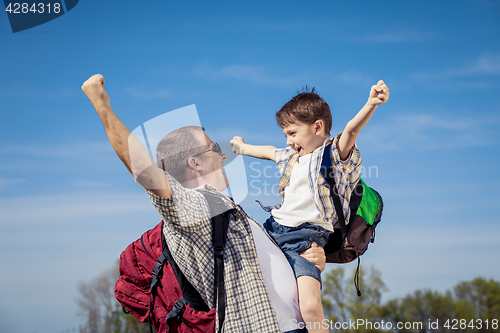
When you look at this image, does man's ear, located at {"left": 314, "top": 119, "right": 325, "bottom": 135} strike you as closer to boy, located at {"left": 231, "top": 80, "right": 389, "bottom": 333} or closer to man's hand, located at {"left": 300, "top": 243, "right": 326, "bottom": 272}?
boy, located at {"left": 231, "top": 80, "right": 389, "bottom": 333}

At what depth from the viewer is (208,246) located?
2.83 m

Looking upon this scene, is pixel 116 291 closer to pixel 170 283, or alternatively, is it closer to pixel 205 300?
pixel 170 283

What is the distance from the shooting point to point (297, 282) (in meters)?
3.26

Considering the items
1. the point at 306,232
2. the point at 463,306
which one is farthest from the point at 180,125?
the point at 463,306

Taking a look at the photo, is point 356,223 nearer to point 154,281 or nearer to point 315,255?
point 315,255

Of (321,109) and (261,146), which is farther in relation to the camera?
(261,146)

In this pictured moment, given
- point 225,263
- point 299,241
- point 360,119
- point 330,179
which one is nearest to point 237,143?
point 330,179

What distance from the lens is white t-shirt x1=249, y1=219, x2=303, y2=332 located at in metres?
2.97

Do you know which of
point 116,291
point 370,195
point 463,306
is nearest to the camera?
point 116,291

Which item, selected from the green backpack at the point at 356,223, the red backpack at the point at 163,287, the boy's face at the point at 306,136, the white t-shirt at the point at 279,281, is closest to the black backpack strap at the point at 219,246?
the red backpack at the point at 163,287

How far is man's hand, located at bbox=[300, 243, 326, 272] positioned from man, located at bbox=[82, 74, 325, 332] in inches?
12.1

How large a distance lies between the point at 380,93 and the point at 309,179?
1.02 m

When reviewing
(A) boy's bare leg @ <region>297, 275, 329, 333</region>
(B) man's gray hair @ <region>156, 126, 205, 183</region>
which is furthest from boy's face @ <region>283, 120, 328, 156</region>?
(A) boy's bare leg @ <region>297, 275, 329, 333</region>

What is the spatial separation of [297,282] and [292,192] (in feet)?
3.35
